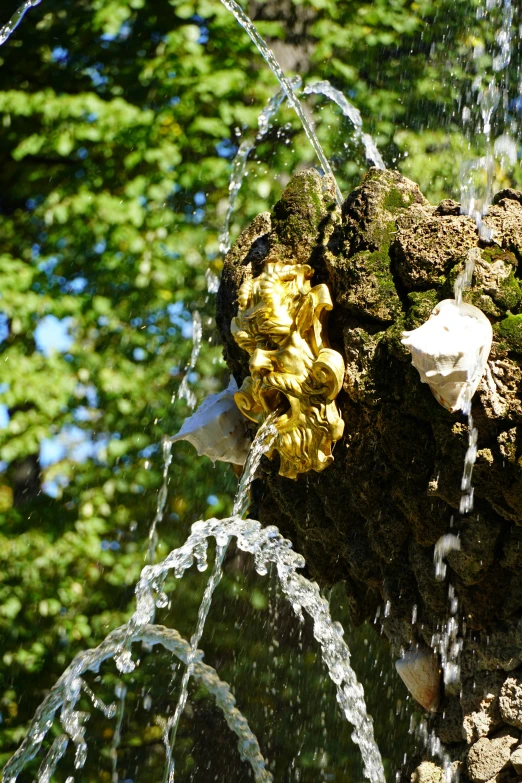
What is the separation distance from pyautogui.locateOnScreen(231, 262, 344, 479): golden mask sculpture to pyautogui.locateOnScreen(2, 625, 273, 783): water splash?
1073mm

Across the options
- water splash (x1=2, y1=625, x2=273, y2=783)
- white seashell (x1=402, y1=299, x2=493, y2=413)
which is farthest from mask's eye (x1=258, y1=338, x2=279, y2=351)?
water splash (x1=2, y1=625, x2=273, y2=783)

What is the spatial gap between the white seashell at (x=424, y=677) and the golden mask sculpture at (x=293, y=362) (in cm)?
40

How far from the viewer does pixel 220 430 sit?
2055 millimetres

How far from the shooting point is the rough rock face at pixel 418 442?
5.01 ft

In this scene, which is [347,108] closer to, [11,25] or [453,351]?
[11,25]

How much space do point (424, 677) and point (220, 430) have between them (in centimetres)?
68

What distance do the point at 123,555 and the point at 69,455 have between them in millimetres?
541

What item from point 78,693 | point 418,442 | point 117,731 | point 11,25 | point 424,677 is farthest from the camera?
point 11,25

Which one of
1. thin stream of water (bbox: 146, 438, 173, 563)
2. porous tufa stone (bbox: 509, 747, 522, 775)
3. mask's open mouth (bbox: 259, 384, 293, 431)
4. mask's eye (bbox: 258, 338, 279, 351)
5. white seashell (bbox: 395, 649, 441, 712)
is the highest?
mask's eye (bbox: 258, 338, 279, 351)

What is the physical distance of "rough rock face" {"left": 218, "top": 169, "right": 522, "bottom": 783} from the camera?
5.01 ft

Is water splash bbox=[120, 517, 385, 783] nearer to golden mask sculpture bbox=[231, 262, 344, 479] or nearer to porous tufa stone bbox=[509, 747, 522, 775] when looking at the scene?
golden mask sculpture bbox=[231, 262, 344, 479]

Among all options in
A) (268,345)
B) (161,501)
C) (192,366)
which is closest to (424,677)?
(268,345)

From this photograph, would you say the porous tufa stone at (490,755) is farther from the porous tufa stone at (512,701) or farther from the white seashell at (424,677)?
the white seashell at (424,677)

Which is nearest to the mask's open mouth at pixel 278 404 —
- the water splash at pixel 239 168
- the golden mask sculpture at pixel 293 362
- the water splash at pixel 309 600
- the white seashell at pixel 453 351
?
the golden mask sculpture at pixel 293 362
